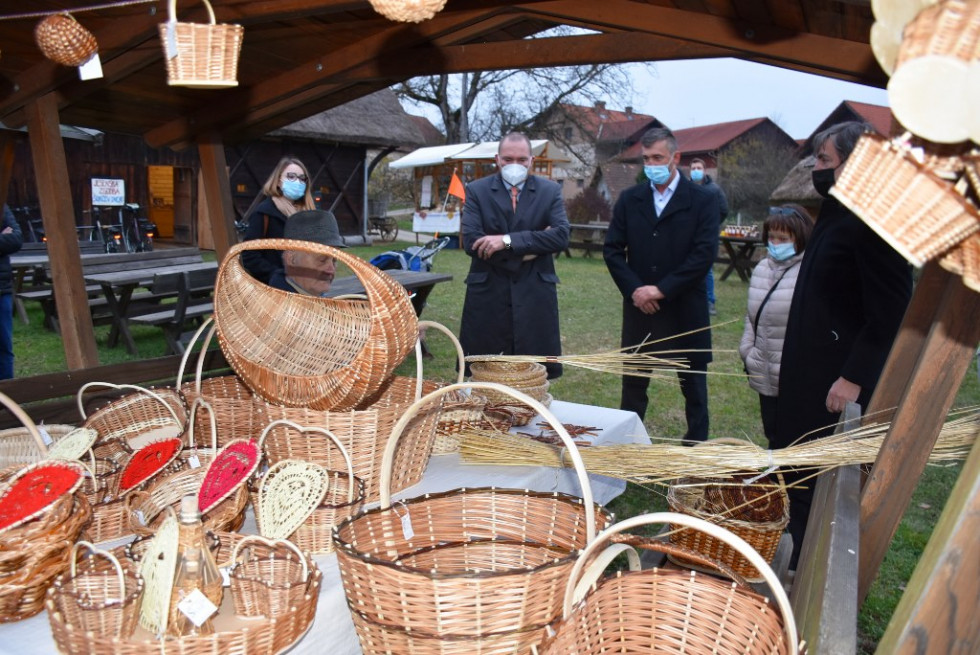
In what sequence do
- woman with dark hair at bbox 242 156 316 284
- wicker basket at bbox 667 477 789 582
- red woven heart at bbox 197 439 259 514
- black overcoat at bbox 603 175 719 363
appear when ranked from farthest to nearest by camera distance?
black overcoat at bbox 603 175 719 363 < woman with dark hair at bbox 242 156 316 284 < wicker basket at bbox 667 477 789 582 < red woven heart at bbox 197 439 259 514

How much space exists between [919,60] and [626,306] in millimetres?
3289

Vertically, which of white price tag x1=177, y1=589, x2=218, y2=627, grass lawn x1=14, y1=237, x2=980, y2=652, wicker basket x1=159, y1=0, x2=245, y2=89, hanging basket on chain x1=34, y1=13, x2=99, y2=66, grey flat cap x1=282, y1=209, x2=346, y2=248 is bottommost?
grass lawn x1=14, y1=237, x2=980, y2=652

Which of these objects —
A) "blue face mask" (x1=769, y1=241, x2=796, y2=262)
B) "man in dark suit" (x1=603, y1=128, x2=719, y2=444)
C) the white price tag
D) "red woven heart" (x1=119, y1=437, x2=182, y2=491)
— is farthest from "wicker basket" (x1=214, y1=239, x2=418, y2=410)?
"blue face mask" (x1=769, y1=241, x2=796, y2=262)

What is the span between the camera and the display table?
1.33 metres

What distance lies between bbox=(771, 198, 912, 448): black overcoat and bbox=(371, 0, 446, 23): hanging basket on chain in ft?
5.15

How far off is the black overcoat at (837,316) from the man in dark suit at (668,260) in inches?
39.3

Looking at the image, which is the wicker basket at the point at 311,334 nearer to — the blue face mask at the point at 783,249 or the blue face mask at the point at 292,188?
the blue face mask at the point at 292,188

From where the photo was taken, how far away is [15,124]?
3484mm

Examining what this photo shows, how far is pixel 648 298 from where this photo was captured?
374cm

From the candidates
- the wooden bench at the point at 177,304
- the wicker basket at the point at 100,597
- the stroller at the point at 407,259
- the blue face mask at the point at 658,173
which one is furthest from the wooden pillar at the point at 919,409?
the stroller at the point at 407,259

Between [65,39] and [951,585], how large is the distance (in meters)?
2.51

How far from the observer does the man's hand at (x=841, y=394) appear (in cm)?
249

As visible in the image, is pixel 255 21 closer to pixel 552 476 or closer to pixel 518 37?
pixel 518 37

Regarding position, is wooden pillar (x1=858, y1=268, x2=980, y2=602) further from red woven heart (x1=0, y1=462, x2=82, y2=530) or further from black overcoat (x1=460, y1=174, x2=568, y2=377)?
black overcoat (x1=460, y1=174, x2=568, y2=377)
